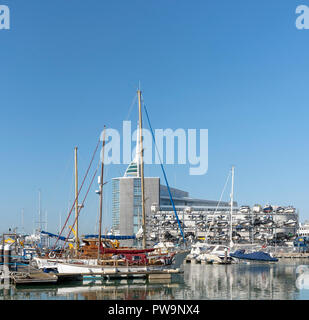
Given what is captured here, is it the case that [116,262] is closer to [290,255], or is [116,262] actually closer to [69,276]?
[69,276]

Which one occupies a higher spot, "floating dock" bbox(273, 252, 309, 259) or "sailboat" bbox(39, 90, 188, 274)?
"sailboat" bbox(39, 90, 188, 274)

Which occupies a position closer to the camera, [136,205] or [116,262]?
[116,262]

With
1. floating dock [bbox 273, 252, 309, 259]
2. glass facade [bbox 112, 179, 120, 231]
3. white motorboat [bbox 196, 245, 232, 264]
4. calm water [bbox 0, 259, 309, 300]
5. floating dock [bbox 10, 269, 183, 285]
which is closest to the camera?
calm water [bbox 0, 259, 309, 300]

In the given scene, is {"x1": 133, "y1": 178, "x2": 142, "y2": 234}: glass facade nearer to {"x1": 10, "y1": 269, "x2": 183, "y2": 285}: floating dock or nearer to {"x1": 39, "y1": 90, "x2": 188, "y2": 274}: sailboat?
{"x1": 39, "y1": 90, "x2": 188, "y2": 274}: sailboat

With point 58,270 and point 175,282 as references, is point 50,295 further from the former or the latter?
point 175,282

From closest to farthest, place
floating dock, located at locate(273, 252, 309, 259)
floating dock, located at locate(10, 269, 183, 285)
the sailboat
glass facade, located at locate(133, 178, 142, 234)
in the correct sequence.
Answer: floating dock, located at locate(10, 269, 183, 285) → the sailboat → floating dock, located at locate(273, 252, 309, 259) → glass facade, located at locate(133, 178, 142, 234)

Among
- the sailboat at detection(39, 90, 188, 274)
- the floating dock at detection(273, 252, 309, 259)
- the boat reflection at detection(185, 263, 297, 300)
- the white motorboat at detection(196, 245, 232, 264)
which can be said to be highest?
the sailboat at detection(39, 90, 188, 274)

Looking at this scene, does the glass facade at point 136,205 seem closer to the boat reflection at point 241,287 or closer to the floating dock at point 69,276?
the boat reflection at point 241,287

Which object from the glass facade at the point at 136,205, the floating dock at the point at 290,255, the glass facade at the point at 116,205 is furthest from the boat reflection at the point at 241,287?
the glass facade at the point at 116,205

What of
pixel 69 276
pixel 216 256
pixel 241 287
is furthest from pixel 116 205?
pixel 241 287

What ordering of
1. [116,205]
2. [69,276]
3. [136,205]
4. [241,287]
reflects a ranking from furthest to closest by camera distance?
[116,205]
[136,205]
[69,276]
[241,287]

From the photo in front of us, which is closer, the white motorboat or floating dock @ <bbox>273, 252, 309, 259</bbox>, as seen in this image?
the white motorboat

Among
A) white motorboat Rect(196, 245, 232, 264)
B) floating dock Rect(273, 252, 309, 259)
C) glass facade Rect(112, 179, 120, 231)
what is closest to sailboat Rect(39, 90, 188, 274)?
white motorboat Rect(196, 245, 232, 264)
